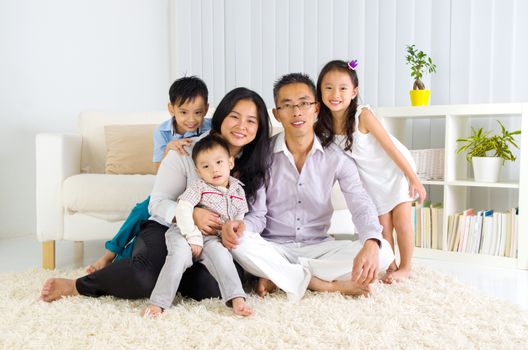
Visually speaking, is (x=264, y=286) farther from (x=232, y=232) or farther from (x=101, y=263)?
(x=101, y=263)

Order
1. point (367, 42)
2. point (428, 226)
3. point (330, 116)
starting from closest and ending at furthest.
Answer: point (330, 116)
point (428, 226)
point (367, 42)

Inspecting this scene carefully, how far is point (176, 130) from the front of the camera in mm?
2160

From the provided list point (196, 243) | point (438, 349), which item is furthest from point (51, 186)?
point (438, 349)

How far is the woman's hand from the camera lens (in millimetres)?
1730

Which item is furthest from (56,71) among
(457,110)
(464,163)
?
(464,163)

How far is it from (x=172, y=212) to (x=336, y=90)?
29.7 inches

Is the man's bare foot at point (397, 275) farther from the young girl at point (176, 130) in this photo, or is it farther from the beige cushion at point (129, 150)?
the beige cushion at point (129, 150)

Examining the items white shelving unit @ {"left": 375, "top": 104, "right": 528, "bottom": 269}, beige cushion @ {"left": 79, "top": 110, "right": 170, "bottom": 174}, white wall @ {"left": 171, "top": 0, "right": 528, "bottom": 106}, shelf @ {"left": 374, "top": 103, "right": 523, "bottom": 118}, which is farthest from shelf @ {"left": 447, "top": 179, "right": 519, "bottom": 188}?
beige cushion @ {"left": 79, "top": 110, "right": 170, "bottom": 174}

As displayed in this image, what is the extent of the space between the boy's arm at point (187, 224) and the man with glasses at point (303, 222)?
9 cm

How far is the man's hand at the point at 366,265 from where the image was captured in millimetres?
1646

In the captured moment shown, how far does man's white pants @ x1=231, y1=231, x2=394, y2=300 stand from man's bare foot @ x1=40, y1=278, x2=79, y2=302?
0.55 meters

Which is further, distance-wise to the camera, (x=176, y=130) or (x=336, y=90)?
(x=176, y=130)

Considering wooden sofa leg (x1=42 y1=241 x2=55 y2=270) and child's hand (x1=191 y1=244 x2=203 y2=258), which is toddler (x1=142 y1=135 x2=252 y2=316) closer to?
child's hand (x1=191 y1=244 x2=203 y2=258)

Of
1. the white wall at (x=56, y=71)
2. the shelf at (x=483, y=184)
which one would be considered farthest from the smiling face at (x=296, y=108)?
the white wall at (x=56, y=71)
